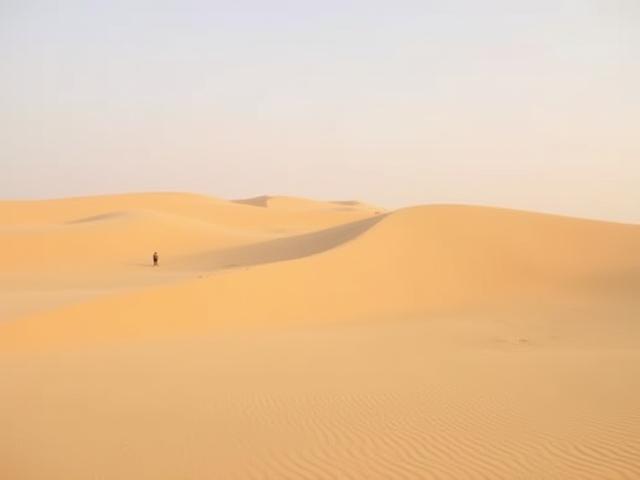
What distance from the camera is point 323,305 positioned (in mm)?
15875

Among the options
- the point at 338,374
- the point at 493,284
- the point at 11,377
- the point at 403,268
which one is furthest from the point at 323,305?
the point at 11,377

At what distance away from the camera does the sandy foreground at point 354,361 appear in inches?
203

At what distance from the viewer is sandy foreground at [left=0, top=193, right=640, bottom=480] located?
5.15 meters

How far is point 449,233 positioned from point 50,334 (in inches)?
596

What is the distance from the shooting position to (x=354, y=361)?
30.0 ft

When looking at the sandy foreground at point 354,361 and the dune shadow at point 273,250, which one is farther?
the dune shadow at point 273,250

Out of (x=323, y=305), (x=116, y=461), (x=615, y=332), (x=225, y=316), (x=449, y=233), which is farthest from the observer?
(x=449, y=233)

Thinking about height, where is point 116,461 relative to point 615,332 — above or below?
above

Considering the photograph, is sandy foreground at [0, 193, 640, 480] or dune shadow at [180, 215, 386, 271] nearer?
sandy foreground at [0, 193, 640, 480]

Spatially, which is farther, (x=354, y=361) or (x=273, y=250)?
(x=273, y=250)

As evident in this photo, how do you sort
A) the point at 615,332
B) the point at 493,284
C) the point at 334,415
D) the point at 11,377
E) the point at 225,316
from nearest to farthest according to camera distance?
the point at 334,415, the point at 11,377, the point at 615,332, the point at 225,316, the point at 493,284

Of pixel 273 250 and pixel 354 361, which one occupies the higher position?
pixel 273 250

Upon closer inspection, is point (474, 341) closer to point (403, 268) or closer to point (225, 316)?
point (225, 316)

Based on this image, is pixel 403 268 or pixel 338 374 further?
pixel 403 268
